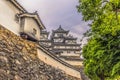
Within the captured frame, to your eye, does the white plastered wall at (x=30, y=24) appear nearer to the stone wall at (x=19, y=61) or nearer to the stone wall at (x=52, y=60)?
the stone wall at (x=19, y=61)

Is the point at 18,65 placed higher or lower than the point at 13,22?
lower

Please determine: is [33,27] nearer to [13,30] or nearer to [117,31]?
[13,30]

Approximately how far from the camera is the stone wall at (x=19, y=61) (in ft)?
56.1

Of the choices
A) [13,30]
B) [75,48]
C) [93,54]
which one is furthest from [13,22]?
[75,48]

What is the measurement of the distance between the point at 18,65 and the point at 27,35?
5751 mm

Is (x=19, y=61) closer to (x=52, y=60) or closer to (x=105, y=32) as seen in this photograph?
(x=105, y=32)

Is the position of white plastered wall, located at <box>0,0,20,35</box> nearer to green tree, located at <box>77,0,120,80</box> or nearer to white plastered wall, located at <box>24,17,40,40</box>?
white plastered wall, located at <box>24,17,40,40</box>

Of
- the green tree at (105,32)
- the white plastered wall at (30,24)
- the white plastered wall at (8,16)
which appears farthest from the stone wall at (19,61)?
the green tree at (105,32)

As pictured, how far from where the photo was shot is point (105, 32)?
45.7 ft

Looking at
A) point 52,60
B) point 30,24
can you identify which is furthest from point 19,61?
point 52,60

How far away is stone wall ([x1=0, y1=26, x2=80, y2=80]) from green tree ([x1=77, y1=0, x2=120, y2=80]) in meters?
5.10

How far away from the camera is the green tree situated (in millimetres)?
13734

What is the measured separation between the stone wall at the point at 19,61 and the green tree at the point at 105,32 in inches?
201

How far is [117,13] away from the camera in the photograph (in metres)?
14.1
